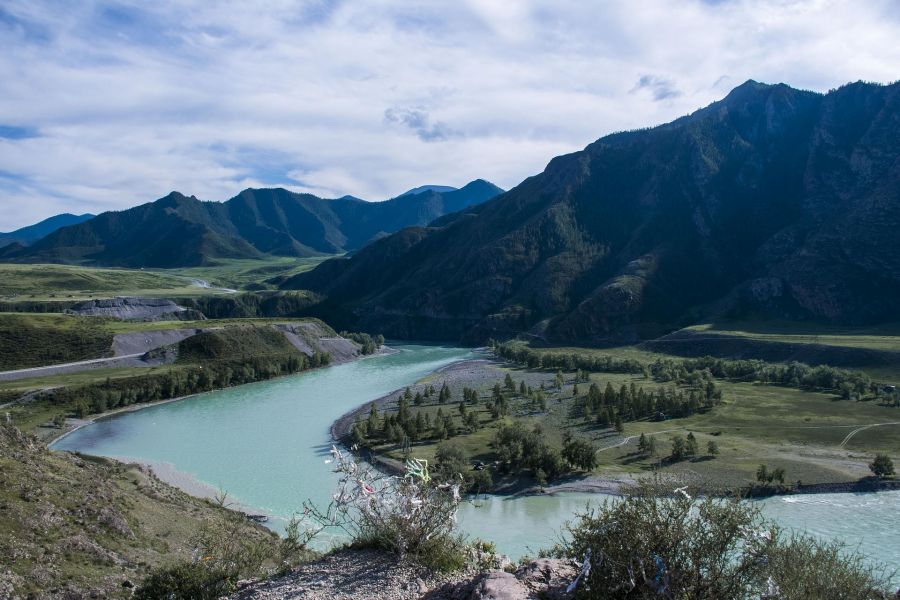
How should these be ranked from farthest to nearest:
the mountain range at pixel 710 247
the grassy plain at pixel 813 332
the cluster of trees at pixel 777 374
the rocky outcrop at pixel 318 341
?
1. the mountain range at pixel 710 247
2. the rocky outcrop at pixel 318 341
3. the grassy plain at pixel 813 332
4. the cluster of trees at pixel 777 374

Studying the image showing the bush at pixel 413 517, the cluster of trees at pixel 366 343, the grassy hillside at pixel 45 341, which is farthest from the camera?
the cluster of trees at pixel 366 343

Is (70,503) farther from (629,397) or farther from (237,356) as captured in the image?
(237,356)

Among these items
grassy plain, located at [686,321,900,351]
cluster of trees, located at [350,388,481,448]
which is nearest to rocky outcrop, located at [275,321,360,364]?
cluster of trees, located at [350,388,481,448]

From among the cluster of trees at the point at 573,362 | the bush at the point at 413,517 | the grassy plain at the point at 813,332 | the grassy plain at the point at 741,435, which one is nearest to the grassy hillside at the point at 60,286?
the cluster of trees at the point at 573,362

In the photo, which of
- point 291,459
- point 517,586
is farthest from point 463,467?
point 517,586

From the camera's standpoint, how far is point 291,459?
5016 centimetres

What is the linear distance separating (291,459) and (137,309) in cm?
11817

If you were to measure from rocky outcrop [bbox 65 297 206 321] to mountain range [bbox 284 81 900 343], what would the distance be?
46.1m

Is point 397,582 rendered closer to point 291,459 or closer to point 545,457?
point 545,457

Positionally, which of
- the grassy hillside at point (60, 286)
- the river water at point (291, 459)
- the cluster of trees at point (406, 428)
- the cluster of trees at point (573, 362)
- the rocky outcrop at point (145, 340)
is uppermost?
the grassy hillside at point (60, 286)

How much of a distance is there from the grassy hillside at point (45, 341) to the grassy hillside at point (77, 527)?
6411 centimetres

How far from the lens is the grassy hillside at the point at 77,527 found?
1873 centimetres

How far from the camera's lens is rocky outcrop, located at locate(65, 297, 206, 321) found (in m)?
137

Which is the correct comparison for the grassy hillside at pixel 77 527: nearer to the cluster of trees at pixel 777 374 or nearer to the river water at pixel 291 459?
the river water at pixel 291 459
